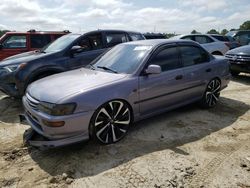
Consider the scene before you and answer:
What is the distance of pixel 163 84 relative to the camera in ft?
15.7

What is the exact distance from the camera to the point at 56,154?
399 cm

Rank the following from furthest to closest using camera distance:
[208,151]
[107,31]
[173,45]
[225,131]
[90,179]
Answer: [107,31] < [173,45] < [225,131] < [208,151] < [90,179]

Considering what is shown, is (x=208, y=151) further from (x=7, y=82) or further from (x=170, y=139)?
(x=7, y=82)

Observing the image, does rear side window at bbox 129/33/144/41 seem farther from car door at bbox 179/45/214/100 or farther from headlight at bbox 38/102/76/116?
headlight at bbox 38/102/76/116

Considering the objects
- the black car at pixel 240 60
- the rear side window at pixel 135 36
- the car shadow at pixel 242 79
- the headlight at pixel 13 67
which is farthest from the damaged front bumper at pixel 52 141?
the black car at pixel 240 60

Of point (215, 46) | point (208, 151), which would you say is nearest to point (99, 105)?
point (208, 151)

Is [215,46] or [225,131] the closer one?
[225,131]

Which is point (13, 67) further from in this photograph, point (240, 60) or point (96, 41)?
point (240, 60)

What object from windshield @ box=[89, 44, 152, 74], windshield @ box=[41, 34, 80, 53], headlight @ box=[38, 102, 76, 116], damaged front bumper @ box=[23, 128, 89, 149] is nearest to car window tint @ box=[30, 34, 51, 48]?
windshield @ box=[41, 34, 80, 53]

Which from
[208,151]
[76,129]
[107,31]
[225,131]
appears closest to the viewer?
[76,129]

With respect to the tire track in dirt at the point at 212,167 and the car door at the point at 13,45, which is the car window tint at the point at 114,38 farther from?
the tire track in dirt at the point at 212,167

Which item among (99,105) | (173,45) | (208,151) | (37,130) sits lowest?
(208,151)

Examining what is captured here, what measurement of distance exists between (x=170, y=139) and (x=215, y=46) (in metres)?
8.23

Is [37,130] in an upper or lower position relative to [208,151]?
upper
